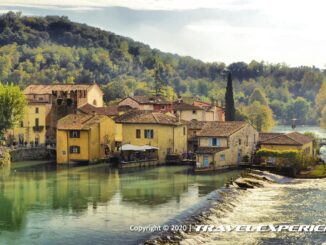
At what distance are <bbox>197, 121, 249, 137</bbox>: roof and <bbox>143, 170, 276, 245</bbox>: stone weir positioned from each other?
608cm

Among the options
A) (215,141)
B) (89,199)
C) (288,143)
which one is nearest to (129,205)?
(89,199)

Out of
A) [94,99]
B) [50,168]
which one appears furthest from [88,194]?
[94,99]

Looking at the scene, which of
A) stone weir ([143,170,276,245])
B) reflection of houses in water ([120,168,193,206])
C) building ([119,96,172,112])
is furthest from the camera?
building ([119,96,172,112])

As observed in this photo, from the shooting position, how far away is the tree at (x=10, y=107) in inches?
2549

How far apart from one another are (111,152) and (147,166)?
645 centimetres

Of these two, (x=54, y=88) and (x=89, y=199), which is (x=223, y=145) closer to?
(x=89, y=199)

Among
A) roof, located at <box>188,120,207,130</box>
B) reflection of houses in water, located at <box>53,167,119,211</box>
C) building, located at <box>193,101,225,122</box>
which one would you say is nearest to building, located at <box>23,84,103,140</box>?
roof, located at <box>188,120,207,130</box>

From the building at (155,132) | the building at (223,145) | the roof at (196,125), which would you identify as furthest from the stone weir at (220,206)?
the roof at (196,125)

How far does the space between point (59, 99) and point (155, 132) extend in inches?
719

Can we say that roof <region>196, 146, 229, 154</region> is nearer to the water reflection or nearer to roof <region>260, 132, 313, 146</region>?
the water reflection

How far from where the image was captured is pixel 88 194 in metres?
44.2

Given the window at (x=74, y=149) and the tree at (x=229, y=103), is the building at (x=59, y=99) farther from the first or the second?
the tree at (x=229, y=103)

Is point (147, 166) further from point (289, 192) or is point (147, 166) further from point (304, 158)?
point (289, 192)

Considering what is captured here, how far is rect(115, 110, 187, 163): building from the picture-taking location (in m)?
62.4
